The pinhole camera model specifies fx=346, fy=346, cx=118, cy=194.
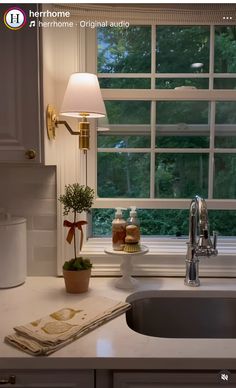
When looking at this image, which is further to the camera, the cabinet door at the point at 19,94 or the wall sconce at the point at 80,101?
the wall sconce at the point at 80,101

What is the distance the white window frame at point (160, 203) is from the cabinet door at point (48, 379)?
2.04ft

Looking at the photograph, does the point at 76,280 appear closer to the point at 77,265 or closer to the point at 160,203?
the point at 77,265

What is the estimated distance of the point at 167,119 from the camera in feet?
5.43

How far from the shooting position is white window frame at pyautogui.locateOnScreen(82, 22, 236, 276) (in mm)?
1574

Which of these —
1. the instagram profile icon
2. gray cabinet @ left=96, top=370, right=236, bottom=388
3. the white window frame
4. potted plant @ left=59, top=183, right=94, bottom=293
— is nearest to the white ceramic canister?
potted plant @ left=59, top=183, right=94, bottom=293

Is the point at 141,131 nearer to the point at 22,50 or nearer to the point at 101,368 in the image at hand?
the point at 22,50

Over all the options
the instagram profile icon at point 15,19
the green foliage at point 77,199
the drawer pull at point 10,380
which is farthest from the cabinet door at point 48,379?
the instagram profile icon at point 15,19

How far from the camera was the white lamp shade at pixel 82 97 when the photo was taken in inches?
51.4

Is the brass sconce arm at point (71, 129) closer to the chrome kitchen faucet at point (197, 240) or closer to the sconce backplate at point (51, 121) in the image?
the sconce backplate at point (51, 121)

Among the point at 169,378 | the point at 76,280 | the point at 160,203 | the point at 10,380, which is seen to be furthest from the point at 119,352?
the point at 160,203

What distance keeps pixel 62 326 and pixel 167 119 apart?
1.05m

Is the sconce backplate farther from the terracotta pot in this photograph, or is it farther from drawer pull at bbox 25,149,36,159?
the terracotta pot

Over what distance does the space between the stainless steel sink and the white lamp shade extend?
751mm

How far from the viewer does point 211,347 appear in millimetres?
983
